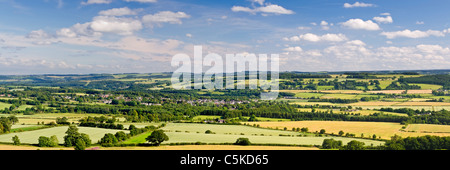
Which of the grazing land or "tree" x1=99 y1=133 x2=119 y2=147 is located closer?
"tree" x1=99 y1=133 x2=119 y2=147

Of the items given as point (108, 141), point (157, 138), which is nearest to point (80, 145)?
point (108, 141)

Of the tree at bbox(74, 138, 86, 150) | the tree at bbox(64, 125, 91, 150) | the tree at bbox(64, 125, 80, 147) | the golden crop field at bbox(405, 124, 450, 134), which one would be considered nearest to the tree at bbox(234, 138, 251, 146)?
the tree at bbox(74, 138, 86, 150)

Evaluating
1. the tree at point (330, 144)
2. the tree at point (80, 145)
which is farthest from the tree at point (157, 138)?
the tree at point (330, 144)

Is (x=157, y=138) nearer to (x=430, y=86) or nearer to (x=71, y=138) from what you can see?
(x=71, y=138)

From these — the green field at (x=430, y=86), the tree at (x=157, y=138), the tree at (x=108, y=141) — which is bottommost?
the tree at (x=108, y=141)

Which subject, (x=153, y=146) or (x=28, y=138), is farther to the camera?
(x=28, y=138)

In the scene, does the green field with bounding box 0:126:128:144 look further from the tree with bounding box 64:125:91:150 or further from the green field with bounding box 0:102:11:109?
the green field with bounding box 0:102:11:109

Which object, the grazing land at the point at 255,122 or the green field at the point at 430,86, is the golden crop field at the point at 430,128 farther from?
the green field at the point at 430,86

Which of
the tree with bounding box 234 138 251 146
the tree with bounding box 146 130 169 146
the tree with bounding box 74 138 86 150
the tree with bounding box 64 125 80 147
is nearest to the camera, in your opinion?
the tree with bounding box 74 138 86 150

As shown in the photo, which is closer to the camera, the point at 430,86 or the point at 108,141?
the point at 108,141
